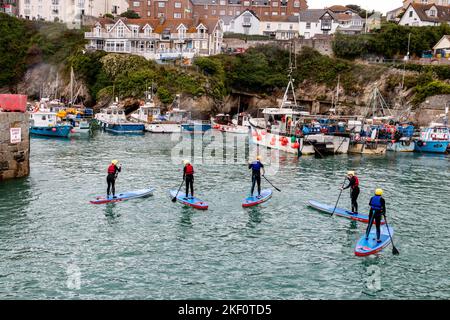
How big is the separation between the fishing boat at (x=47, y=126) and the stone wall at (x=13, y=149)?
26377 mm

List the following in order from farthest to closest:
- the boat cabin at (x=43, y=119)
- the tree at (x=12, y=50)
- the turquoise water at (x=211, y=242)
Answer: the tree at (x=12, y=50)
the boat cabin at (x=43, y=119)
the turquoise water at (x=211, y=242)

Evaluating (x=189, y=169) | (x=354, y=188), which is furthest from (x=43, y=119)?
(x=354, y=188)

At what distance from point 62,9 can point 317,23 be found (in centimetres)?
6051

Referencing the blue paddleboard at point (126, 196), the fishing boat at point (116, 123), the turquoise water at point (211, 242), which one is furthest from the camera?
the fishing boat at point (116, 123)

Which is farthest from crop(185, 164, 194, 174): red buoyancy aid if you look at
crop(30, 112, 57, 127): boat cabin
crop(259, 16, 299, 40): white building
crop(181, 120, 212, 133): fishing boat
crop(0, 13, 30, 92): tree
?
crop(259, 16, 299, 40): white building

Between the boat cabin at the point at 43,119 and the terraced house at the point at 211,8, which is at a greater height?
the terraced house at the point at 211,8

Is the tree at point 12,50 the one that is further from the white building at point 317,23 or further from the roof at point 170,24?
the white building at point 317,23

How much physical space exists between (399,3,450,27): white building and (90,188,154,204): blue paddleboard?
3500 inches

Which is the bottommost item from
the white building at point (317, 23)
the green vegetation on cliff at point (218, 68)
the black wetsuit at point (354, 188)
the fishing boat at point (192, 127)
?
the black wetsuit at point (354, 188)

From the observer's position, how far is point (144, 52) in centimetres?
9562

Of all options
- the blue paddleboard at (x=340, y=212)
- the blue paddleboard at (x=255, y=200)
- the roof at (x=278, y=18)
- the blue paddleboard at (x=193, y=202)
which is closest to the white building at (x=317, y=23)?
the roof at (x=278, y=18)

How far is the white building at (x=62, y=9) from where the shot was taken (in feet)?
386
